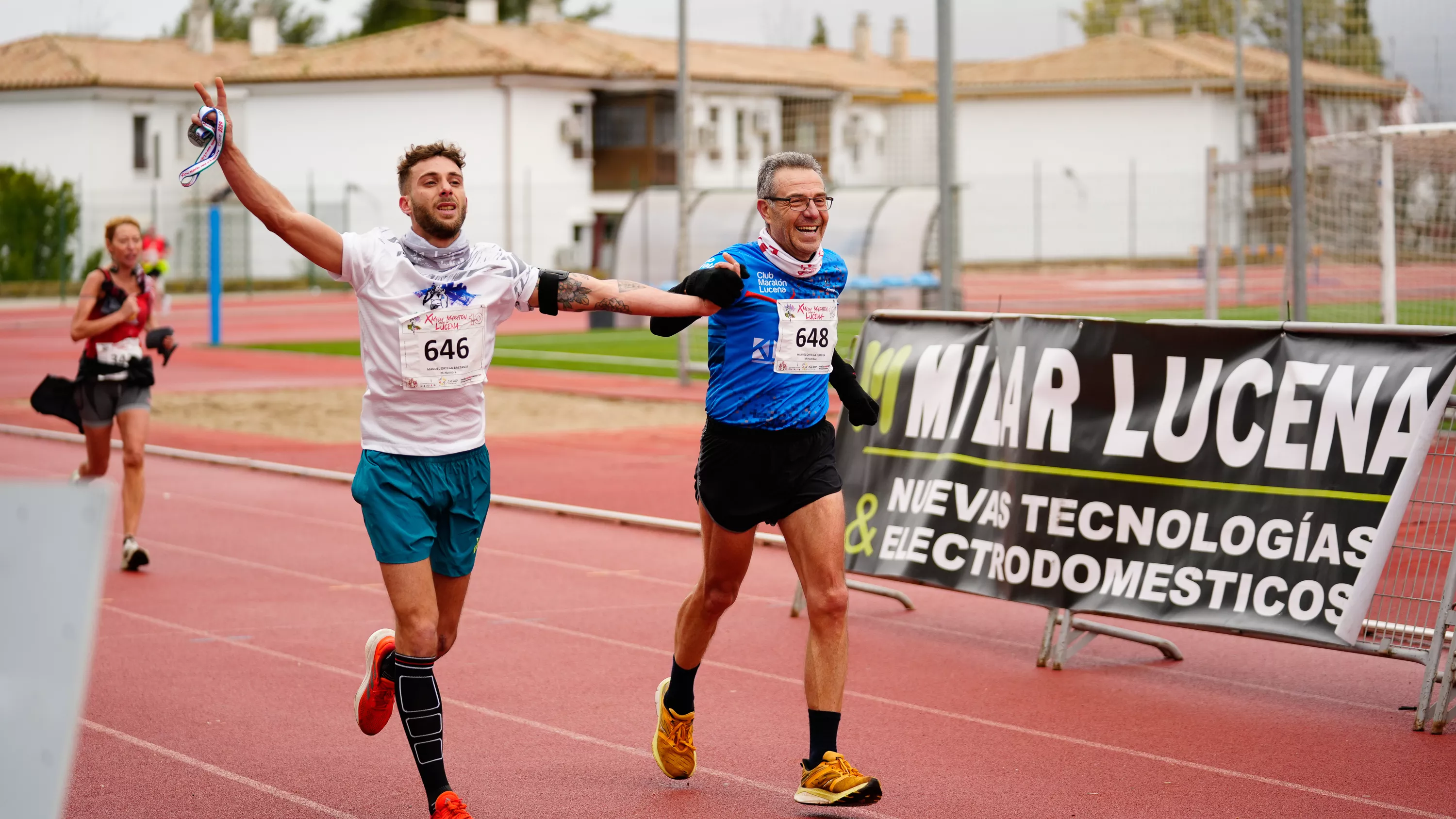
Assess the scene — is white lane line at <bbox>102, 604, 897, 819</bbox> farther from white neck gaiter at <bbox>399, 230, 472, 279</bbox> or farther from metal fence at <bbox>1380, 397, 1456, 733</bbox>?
metal fence at <bbox>1380, 397, 1456, 733</bbox>

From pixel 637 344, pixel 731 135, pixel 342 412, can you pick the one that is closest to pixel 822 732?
pixel 342 412

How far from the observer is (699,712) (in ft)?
23.2

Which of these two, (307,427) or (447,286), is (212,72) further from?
(447,286)

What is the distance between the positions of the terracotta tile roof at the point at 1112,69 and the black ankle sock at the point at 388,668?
185ft

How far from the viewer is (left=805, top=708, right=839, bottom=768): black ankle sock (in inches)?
223

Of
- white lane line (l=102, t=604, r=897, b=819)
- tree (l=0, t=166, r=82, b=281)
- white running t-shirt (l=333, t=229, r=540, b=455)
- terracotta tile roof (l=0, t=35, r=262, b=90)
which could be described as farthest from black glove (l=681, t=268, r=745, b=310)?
terracotta tile roof (l=0, t=35, r=262, b=90)

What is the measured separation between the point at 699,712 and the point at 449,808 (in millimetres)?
1984

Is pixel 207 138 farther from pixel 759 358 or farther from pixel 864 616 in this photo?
pixel 864 616

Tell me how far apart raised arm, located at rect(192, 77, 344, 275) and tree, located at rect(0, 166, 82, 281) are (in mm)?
45136

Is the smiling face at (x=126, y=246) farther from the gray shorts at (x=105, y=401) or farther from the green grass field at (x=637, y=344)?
the green grass field at (x=637, y=344)

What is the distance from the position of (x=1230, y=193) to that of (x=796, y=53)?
29797 millimetres

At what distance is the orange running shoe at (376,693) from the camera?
5723 mm

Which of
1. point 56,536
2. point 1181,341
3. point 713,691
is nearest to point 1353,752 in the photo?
point 1181,341

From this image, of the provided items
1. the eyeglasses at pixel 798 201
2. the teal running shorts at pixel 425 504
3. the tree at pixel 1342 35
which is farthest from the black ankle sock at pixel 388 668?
the tree at pixel 1342 35
